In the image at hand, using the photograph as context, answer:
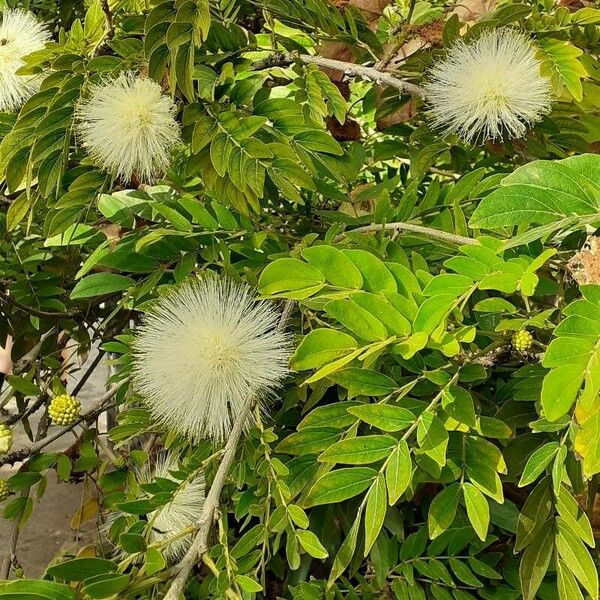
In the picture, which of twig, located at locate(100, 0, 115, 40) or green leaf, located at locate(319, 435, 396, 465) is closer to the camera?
green leaf, located at locate(319, 435, 396, 465)

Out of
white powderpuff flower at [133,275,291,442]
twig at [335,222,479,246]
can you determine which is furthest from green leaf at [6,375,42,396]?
twig at [335,222,479,246]

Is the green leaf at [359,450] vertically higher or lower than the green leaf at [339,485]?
higher

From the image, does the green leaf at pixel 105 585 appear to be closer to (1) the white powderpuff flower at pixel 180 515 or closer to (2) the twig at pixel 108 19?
(1) the white powderpuff flower at pixel 180 515

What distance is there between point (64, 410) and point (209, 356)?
0.30 meters

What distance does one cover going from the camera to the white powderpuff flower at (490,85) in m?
0.65

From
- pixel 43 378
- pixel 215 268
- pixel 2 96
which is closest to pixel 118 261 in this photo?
pixel 215 268

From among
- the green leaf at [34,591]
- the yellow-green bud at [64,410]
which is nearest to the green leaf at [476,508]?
the green leaf at [34,591]

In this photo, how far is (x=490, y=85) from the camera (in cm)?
66

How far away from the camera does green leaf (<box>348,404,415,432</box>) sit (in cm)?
43

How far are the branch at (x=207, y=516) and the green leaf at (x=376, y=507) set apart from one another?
0.31 ft

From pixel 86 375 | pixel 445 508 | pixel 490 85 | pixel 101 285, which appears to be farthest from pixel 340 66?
pixel 86 375

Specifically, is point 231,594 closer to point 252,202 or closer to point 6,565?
point 252,202

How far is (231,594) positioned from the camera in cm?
42

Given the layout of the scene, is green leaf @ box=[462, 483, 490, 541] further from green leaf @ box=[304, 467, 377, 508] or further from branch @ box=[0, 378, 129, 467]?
branch @ box=[0, 378, 129, 467]
